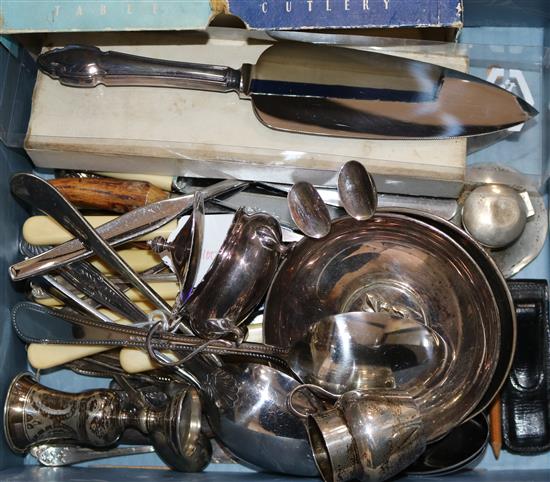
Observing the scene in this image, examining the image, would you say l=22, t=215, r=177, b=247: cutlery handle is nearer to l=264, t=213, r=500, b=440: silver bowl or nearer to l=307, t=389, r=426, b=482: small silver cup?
l=264, t=213, r=500, b=440: silver bowl

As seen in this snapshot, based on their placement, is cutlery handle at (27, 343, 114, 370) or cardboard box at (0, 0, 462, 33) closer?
cardboard box at (0, 0, 462, 33)

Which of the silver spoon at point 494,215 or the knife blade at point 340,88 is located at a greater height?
the knife blade at point 340,88

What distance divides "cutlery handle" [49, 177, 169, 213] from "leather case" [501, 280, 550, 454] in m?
0.36

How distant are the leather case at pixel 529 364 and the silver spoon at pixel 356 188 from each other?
0.18 metres

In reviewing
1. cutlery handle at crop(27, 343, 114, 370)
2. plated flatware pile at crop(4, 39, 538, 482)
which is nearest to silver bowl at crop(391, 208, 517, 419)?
plated flatware pile at crop(4, 39, 538, 482)

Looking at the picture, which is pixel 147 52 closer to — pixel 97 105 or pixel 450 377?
pixel 97 105

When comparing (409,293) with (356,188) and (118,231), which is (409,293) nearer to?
(356,188)

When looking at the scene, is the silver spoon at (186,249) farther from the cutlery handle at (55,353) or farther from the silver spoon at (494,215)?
the silver spoon at (494,215)

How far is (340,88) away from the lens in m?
0.73

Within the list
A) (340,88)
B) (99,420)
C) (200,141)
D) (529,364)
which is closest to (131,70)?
(200,141)

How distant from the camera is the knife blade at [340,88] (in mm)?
724

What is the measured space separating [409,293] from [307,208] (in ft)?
0.42

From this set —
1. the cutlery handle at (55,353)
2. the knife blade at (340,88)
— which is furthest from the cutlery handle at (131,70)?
the cutlery handle at (55,353)

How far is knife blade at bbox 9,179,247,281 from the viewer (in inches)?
29.0
